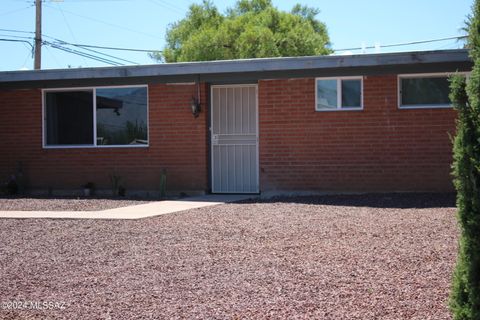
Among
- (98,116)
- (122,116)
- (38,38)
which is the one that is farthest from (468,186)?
(38,38)

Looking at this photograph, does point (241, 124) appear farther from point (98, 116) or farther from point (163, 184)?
point (98, 116)

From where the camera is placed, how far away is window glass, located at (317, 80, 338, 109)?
13703 millimetres

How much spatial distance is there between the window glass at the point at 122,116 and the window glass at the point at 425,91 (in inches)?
238

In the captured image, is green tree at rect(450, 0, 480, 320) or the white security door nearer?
green tree at rect(450, 0, 480, 320)

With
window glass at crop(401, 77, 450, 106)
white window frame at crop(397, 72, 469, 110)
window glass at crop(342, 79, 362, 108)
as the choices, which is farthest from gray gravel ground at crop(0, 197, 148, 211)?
window glass at crop(401, 77, 450, 106)

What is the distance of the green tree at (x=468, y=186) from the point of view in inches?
139

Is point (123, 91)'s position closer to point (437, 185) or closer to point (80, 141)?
point (80, 141)

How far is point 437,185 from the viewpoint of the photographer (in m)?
13.2

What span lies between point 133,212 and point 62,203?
2.73 meters

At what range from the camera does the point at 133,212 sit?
11.0 m

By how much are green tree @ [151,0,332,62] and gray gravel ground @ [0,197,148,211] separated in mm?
28086

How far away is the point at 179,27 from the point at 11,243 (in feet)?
134

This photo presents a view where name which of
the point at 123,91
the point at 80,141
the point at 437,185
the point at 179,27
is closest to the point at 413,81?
the point at 437,185

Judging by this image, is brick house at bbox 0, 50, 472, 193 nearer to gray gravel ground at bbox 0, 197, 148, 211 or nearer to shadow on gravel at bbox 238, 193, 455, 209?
shadow on gravel at bbox 238, 193, 455, 209
